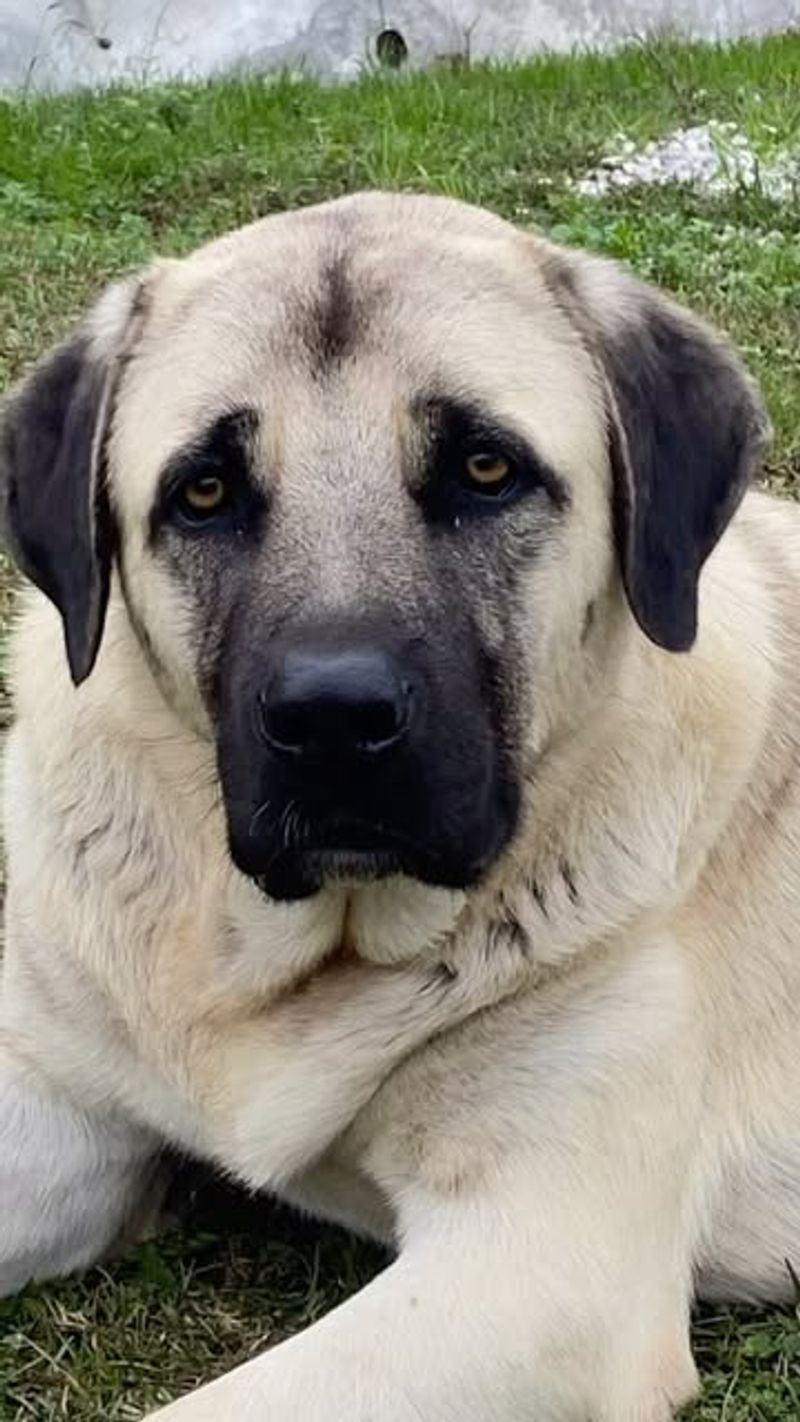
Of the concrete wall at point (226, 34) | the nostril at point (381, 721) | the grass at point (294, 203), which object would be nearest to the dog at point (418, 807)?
the nostril at point (381, 721)

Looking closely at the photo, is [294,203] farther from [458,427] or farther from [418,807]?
[418,807]

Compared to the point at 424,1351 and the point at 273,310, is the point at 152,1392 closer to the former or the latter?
the point at 424,1351

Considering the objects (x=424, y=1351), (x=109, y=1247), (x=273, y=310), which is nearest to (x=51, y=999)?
(x=109, y=1247)

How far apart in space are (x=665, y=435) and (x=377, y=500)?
396 millimetres

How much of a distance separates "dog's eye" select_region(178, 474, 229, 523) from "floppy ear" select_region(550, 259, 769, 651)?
0.45m

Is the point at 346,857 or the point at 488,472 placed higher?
the point at 488,472

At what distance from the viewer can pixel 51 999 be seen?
11.0ft

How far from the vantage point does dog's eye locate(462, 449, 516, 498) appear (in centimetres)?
297

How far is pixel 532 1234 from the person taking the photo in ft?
A: 9.77

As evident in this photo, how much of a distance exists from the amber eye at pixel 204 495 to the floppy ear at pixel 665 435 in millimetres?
454

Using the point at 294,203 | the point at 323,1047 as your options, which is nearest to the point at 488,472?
the point at 323,1047

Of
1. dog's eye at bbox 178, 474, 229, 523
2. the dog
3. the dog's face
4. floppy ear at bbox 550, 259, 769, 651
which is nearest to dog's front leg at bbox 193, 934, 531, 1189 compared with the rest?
the dog

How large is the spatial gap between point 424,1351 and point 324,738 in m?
0.69

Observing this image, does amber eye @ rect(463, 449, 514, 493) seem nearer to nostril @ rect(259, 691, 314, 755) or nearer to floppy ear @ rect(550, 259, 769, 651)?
floppy ear @ rect(550, 259, 769, 651)
